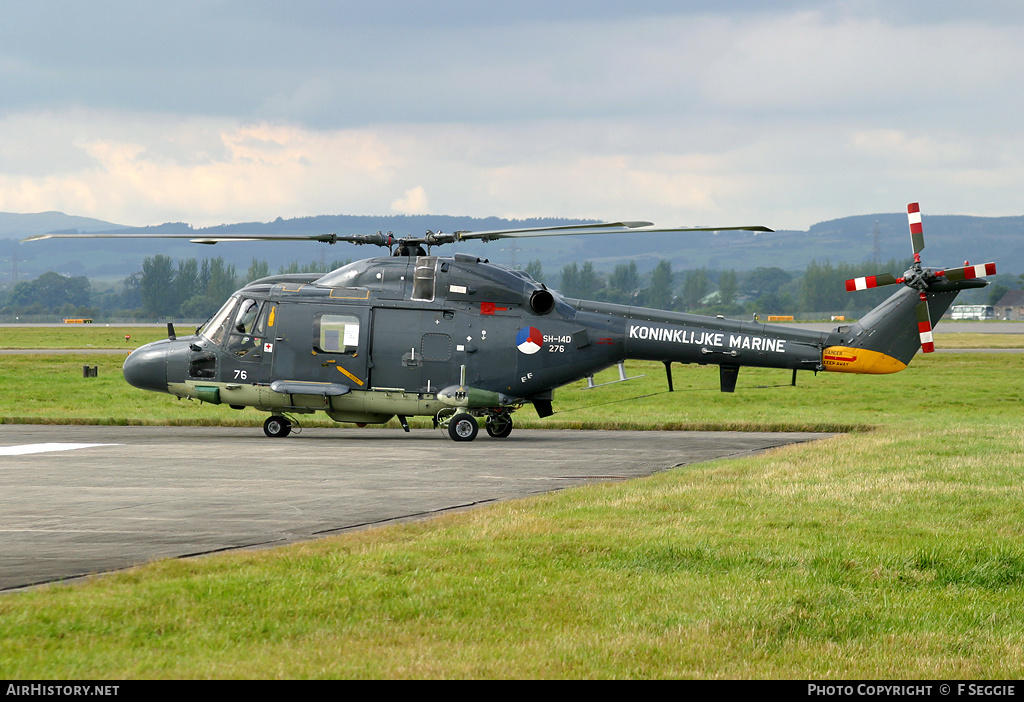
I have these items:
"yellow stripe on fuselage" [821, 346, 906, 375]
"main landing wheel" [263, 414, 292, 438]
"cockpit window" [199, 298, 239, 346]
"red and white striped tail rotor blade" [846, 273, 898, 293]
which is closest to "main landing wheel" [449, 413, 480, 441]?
"main landing wheel" [263, 414, 292, 438]

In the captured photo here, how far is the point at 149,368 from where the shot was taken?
991 inches

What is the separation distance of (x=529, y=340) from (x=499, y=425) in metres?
2.34

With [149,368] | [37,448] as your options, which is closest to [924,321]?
[149,368]

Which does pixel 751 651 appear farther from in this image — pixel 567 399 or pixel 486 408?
pixel 567 399

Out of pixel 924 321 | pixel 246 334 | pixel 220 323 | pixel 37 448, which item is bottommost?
pixel 37 448

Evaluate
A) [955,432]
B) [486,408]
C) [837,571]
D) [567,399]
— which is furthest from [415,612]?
[567,399]

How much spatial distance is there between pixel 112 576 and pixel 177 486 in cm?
666

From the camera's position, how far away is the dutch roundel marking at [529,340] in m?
24.0

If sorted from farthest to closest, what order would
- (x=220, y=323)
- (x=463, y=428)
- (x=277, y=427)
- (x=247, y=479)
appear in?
(x=277, y=427) → (x=220, y=323) → (x=463, y=428) → (x=247, y=479)

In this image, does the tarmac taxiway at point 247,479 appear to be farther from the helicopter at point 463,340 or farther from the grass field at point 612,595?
the grass field at point 612,595

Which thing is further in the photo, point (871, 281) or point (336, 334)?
point (336, 334)

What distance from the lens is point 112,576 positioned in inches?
352

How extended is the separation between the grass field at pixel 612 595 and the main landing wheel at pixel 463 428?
8.73 metres

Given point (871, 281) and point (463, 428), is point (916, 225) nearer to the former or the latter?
point (871, 281)
